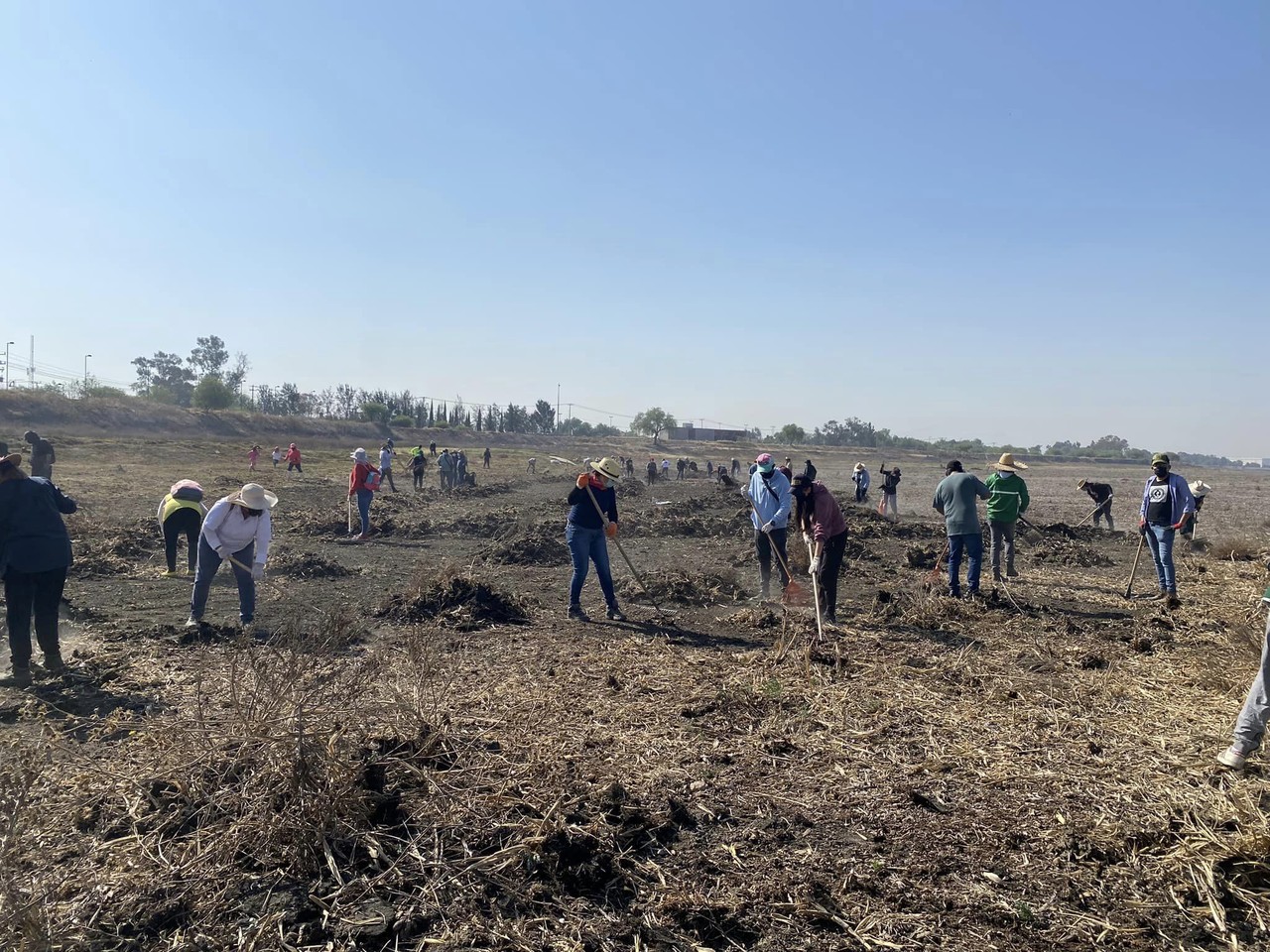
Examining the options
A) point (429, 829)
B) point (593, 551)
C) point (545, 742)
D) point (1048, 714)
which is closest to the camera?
point (429, 829)

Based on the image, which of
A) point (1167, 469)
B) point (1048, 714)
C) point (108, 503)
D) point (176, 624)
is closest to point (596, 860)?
point (1048, 714)

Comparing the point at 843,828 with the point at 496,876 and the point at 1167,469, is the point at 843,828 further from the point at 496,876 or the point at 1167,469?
the point at 1167,469

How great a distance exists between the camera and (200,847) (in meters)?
3.40

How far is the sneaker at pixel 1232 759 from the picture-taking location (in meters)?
4.24

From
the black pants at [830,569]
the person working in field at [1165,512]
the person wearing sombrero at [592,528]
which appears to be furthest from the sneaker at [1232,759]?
the person wearing sombrero at [592,528]

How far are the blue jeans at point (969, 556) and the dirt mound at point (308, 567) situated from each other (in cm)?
801

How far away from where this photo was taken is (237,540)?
7.35 metres

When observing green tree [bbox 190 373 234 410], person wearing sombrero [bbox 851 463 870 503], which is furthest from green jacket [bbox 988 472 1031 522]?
green tree [bbox 190 373 234 410]

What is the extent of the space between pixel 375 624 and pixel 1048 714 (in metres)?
6.18

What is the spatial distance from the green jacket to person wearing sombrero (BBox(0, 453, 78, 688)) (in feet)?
31.8

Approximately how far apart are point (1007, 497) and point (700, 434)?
82.6 m

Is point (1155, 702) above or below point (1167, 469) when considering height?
below

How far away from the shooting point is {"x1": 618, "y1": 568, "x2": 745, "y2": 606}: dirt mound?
9.66 m

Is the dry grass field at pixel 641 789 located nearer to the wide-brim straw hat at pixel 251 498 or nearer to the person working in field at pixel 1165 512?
the wide-brim straw hat at pixel 251 498
